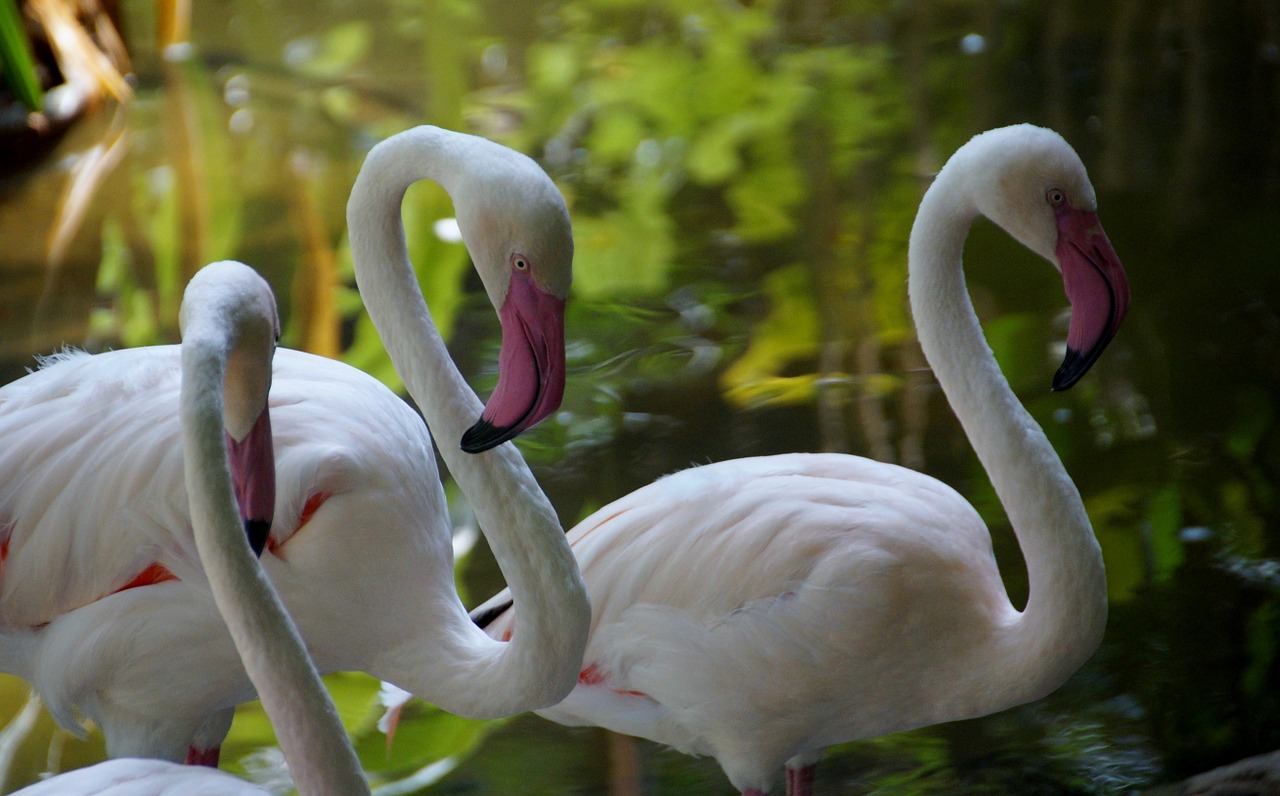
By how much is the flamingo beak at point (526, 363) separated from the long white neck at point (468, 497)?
0.65 ft

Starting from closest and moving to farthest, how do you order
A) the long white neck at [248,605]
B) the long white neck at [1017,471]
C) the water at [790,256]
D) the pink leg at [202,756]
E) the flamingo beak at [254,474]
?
the long white neck at [248,605] < the flamingo beak at [254,474] < the long white neck at [1017,471] < the pink leg at [202,756] < the water at [790,256]

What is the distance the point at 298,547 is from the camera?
2.22m

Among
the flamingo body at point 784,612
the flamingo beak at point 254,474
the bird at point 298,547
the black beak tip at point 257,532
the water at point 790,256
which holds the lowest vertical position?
the water at point 790,256

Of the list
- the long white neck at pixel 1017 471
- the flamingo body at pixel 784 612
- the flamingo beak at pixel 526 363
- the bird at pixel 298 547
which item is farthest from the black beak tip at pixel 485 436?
the long white neck at pixel 1017 471

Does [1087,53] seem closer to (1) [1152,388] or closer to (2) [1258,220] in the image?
(2) [1258,220]

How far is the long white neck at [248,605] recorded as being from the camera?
1.59m

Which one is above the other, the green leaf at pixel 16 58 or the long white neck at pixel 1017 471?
the green leaf at pixel 16 58

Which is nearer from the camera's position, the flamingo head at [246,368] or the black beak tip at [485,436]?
the flamingo head at [246,368]

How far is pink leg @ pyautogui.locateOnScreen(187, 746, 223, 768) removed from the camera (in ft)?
7.91

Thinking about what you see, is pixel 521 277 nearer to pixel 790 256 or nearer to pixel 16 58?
pixel 790 256

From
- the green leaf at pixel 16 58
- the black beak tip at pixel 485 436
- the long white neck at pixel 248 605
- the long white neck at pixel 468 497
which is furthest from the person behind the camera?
the green leaf at pixel 16 58

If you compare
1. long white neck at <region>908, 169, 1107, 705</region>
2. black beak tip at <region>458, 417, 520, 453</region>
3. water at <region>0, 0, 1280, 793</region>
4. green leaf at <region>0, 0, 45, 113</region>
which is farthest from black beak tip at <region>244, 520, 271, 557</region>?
green leaf at <region>0, 0, 45, 113</region>

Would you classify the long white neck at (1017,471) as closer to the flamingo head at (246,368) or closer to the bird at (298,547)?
the bird at (298,547)

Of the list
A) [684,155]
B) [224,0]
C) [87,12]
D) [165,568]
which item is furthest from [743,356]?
[224,0]
